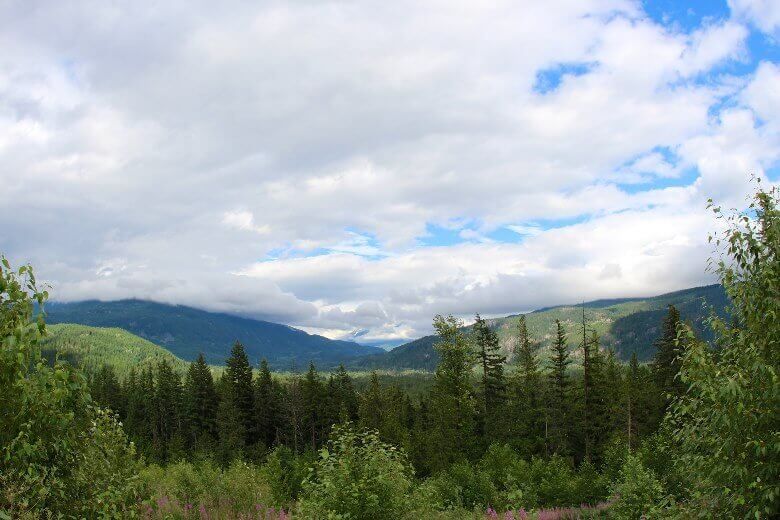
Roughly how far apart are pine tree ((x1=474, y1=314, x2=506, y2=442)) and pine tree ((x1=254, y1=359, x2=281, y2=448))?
1408 inches

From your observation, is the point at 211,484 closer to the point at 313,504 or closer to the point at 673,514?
the point at 313,504

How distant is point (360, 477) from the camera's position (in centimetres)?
1032

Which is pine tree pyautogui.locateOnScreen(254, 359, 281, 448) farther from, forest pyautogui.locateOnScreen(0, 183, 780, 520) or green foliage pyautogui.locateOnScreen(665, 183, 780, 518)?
green foliage pyautogui.locateOnScreen(665, 183, 780, 518)

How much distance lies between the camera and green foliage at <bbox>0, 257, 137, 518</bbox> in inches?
211

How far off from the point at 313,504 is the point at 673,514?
6.85 m

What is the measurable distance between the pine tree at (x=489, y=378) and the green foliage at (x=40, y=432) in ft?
170

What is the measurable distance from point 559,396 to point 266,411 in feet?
153

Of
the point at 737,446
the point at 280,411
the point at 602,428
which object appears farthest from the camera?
the point at 280,411

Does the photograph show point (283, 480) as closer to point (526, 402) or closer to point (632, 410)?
point (526, 402)

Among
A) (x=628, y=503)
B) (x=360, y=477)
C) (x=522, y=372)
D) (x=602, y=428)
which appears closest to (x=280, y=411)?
(x=522, y=372)

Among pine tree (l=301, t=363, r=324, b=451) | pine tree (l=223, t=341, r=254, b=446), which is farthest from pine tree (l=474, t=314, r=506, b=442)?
pine tree (l=223, t=341, r=254, b=446)

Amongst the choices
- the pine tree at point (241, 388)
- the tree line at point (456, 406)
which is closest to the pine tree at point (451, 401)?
the tree line at point (456, 406)

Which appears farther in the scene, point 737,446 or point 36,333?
point 737,446

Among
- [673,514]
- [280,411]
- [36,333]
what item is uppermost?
[36,333]
